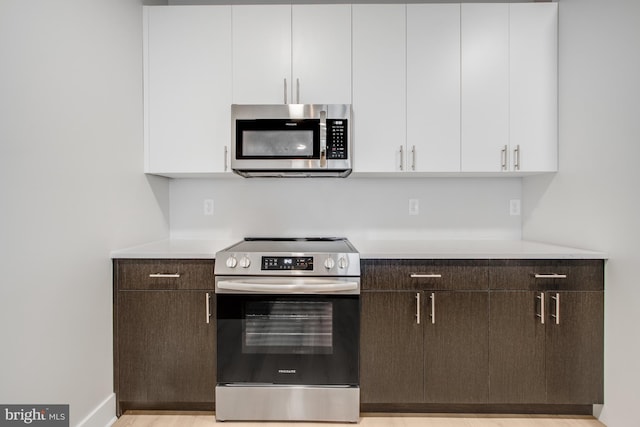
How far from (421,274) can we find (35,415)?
1797 mm

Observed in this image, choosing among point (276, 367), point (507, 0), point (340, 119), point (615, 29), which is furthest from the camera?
Result: point (507, 0)

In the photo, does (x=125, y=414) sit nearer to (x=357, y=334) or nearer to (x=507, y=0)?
(x=357, y=334)

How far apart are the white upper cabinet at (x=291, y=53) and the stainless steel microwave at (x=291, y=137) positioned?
Answer: 16cm

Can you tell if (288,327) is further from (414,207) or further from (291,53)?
(291,53)

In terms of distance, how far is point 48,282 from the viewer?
1.50m

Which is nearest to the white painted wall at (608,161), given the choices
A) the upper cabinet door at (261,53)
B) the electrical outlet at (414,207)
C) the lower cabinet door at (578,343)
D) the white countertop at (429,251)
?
the lower cabinet door at (578,343)

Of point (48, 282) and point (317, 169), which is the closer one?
point (48, 282)

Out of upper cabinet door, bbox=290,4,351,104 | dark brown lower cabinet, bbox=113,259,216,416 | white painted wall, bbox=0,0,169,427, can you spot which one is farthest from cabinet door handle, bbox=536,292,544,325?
white painted wall, bbox=0,0,169,427

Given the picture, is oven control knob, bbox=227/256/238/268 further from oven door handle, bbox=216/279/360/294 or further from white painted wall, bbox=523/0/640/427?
white painted wall, bbox=523/0/640/427

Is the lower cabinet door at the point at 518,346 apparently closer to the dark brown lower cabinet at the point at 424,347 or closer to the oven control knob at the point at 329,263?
the dark brown lower cabinet at the point at 424,347

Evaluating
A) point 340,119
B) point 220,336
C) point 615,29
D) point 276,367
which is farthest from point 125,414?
point 615,29

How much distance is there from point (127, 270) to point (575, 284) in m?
2.36

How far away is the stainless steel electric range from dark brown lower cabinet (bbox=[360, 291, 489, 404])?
105mm

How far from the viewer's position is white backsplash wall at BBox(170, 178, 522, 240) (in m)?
2.59
